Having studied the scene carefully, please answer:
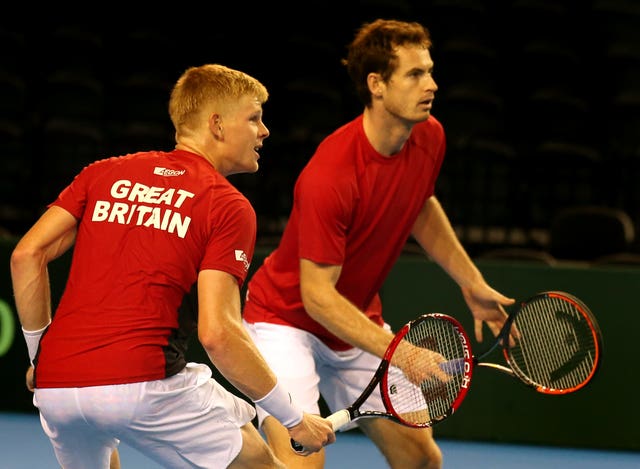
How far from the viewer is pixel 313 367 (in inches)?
167

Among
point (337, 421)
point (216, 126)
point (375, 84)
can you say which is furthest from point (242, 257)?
point (375, 84)

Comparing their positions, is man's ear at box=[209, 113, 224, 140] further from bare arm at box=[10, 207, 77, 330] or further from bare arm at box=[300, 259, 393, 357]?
bare arm at box=[300, 259, 393, 357]

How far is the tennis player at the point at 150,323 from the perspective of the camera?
3.07 metres

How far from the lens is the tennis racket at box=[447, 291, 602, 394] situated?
4262mm

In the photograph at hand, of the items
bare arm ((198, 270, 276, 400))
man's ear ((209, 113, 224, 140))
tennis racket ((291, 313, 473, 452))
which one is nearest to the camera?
bare arm ((198, 270, 276, 400))

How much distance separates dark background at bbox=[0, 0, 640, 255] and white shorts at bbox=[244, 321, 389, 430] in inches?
158

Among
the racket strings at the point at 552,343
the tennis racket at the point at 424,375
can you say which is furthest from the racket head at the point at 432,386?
the racket strings at the point at 552,343

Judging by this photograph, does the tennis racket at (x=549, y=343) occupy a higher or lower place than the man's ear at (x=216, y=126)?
lower

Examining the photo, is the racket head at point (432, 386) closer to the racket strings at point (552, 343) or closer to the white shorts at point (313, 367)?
the white shorts at point (313, 367)

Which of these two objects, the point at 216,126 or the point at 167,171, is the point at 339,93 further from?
the point at 167,171

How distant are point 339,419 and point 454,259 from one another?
48.8 inches

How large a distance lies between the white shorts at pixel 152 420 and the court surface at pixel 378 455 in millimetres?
2971

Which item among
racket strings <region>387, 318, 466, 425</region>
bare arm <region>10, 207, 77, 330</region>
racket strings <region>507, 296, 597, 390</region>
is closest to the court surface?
racket strings <region>507, 296, 597, 390</region>

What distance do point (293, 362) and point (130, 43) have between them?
6559 millimetres
